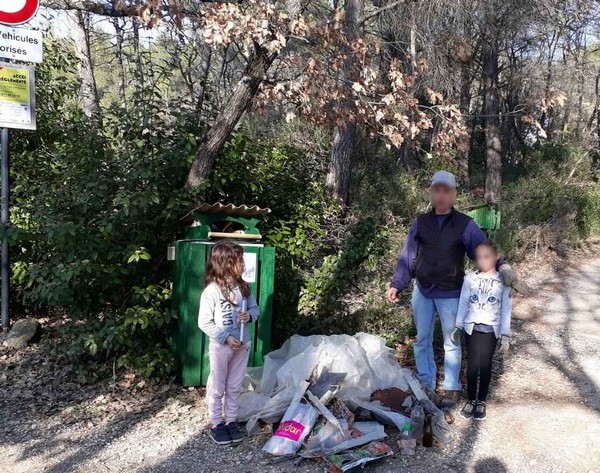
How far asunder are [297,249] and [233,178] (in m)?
0.99

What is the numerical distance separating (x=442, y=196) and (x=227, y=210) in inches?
71.0

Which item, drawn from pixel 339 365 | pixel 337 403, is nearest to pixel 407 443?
pixel 337 403

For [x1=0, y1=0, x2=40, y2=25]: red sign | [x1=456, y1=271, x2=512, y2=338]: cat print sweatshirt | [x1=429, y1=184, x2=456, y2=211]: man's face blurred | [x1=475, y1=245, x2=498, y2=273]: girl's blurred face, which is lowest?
[x1=456, y1=271, x2=512, y2=338]: cat print sweatshirt

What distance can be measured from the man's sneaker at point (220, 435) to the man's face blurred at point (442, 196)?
Answer: 2200mm

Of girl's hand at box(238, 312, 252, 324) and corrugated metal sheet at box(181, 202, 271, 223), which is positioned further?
corrugated metal sheet at box(181, 202, 271, 223)

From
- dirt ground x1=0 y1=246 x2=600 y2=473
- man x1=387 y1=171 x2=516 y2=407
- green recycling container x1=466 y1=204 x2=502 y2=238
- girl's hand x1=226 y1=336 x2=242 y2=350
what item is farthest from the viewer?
green recycling container x1=466 y1=204 x2=502 y2=238

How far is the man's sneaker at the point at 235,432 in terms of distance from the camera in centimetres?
357

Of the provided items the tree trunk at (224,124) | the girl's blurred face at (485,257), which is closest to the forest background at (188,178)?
the tree trunk at (224,124)

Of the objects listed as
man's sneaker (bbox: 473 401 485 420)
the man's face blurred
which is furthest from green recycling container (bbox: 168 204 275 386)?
man's sneaker (bbox: 473 401 485 420)

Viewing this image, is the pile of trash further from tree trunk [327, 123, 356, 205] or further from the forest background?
tree trunk [327, 123, 356, 205]

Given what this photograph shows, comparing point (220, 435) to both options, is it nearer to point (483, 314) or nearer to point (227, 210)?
point (227, 210)

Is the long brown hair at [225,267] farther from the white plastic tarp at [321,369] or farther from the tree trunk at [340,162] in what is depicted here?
the tree trunk at [340,162]

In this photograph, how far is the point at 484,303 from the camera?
3777 mm

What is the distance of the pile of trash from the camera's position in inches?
132
